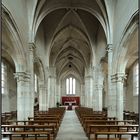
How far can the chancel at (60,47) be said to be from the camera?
43.2ft

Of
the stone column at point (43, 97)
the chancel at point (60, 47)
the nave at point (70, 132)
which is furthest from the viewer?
the stone column at point (43, 97)

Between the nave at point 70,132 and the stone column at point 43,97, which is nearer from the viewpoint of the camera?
the nave at point 70,132

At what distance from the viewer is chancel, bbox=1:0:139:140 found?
13164mm

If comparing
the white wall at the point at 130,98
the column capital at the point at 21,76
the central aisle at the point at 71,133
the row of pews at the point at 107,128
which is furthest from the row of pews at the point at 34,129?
the white wall at the point at 130,98

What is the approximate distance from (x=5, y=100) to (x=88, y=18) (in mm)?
13541

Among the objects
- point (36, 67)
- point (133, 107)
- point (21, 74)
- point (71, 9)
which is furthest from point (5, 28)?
point (133, 107)

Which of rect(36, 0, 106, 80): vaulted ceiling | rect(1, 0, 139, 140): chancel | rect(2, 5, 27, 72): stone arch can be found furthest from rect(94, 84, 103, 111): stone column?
rect(2, 5, 27, 72): stone arch

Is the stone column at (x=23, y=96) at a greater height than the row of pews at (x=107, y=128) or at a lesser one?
greater

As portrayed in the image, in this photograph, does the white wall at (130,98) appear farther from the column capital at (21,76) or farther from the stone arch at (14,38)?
the stone arch at (14,38)

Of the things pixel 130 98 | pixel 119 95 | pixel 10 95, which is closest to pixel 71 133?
pixel 119 95

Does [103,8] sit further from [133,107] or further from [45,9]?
[133,107]

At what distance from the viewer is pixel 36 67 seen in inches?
1198

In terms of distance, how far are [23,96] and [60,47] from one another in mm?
19023

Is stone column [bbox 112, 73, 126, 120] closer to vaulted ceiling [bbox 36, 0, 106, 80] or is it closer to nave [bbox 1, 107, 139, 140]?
nave [bbox 1, 107, 139, 140]
